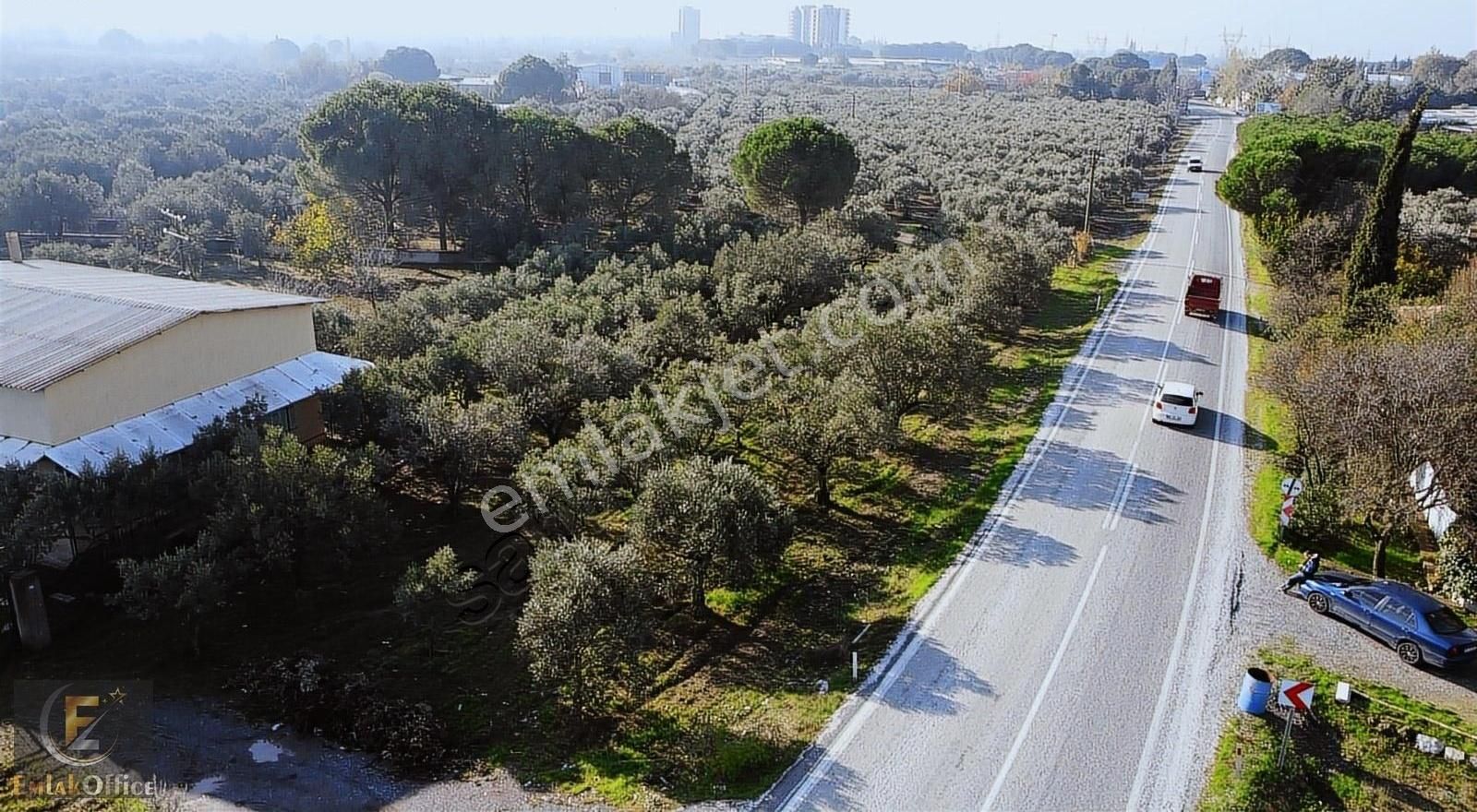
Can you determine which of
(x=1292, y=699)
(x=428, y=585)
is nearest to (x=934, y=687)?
(x=1292, y=699)

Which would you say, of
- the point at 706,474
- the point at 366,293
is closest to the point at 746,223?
the point at 366,293

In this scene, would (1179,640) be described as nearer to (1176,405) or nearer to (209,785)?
(1176,405)

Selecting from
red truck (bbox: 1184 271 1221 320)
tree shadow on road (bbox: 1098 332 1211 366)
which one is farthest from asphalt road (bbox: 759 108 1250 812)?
red truck (bbox: 1184 271 1221 320)

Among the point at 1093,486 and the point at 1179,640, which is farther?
the point at 1093,486

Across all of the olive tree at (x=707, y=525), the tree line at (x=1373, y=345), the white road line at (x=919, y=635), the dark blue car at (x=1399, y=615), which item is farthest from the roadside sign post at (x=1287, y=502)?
the olive tree at (x=707, y=525)

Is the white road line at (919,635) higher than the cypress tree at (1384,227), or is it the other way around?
the cypress tree at (1384,227)

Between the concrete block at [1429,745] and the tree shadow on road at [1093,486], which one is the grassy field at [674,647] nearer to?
the tree shadow on road at [1093,486]

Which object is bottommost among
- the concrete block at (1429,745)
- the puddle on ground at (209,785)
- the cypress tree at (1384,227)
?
the puddle on ground at (209,785)
